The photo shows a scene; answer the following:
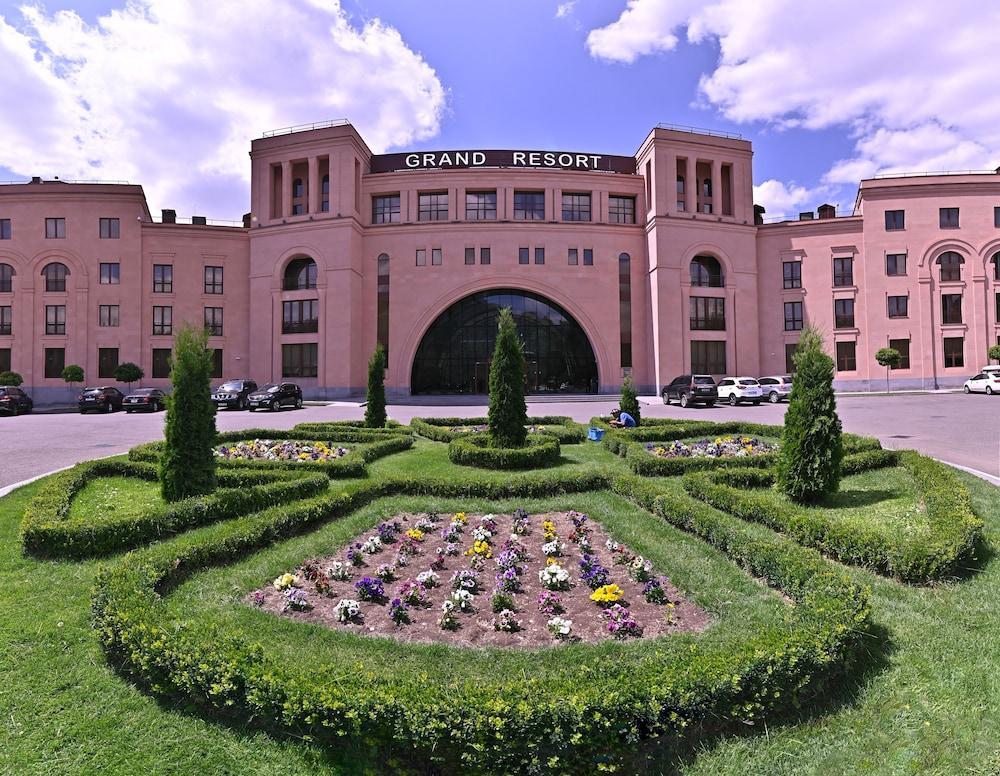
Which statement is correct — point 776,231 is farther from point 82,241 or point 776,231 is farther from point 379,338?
point 82,241

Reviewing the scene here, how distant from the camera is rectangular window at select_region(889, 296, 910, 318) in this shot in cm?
3831

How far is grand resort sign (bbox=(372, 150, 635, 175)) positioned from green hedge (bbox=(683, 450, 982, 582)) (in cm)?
3591

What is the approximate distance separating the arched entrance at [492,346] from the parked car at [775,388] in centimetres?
1217

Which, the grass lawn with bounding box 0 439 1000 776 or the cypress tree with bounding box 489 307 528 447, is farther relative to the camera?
the cypress tree with bounding box 489 307 528 447

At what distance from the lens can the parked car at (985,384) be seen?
3222 cm

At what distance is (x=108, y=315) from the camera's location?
3903 cm

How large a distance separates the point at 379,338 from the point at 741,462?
108 feet

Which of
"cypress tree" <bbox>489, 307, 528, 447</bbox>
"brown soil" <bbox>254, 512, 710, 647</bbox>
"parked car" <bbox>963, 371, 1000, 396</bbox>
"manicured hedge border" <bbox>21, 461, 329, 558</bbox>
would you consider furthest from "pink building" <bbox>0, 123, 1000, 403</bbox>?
"brown soil" <bbox>254, 512, 710, 647</bbox>

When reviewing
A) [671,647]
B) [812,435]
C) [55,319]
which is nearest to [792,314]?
[812,435]

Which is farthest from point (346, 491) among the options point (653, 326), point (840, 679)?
point (653, 326)

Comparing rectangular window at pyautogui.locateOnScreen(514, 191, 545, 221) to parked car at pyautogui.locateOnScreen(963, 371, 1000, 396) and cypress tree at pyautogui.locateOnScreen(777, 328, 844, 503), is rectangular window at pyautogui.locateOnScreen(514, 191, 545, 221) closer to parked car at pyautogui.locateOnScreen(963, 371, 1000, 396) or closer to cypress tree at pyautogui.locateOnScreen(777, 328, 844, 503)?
parked car at pyautogui.locateOnScreen(963, 371, 1000, 396)

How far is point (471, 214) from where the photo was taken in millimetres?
40250

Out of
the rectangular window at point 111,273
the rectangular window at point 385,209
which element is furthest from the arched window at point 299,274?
the rectangular window at point 111,273

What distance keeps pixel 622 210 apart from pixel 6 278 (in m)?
47.0
